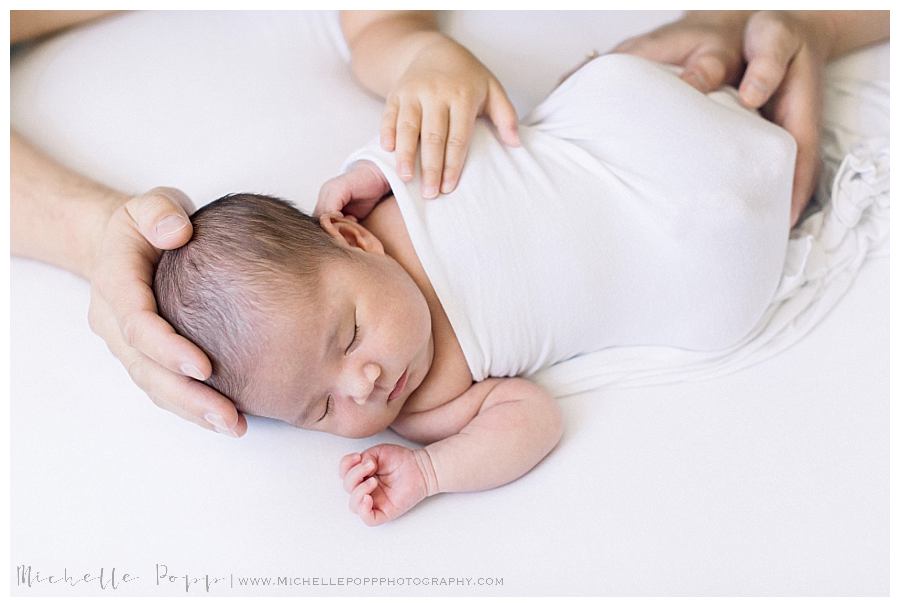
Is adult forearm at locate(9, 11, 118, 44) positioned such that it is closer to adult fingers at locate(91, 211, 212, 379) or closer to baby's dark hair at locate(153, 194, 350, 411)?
adult fingers at locate(91, 211, 212, 379)

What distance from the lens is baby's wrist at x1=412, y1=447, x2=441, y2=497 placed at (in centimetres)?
114

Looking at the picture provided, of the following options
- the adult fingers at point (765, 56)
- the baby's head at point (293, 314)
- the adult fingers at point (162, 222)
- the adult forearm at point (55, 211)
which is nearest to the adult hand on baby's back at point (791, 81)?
the adult fingers at point (765, 56)

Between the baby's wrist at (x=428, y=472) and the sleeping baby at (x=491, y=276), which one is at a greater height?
the sleeping baby at (x=491, y=276)

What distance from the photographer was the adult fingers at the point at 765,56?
1409 millimetres

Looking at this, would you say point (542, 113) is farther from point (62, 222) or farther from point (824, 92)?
point (62, 222)

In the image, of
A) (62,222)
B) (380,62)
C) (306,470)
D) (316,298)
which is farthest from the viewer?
(380,62)

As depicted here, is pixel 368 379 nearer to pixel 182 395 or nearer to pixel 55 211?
pixel 182 395

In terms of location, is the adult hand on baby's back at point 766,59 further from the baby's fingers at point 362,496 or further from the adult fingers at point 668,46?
the baby's fingers at point 362,496

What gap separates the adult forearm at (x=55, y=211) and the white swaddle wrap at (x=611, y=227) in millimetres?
394

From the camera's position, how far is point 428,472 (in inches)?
45.0

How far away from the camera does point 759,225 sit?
1278 mm

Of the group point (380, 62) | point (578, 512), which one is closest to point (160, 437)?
point (578, 512)

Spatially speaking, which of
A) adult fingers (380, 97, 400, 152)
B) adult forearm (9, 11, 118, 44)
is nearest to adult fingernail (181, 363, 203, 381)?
adult fingers (380, 97, 400, 152)

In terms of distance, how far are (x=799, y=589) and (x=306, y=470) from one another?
0.61 m
